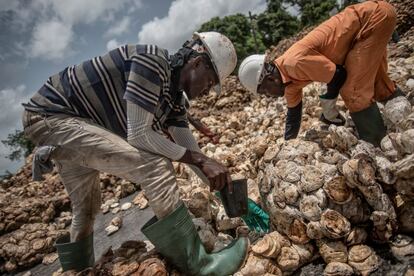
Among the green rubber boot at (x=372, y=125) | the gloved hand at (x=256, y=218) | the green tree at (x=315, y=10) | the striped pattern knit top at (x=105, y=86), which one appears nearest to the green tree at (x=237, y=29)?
the green tree at (x=315, y=10)

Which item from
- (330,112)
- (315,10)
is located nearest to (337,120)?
(330,112)

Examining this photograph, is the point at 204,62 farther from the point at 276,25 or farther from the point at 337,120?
the point at 276,25

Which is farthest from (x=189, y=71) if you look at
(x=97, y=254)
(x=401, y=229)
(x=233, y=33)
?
(x=233, y=33)

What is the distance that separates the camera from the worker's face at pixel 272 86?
111 inches

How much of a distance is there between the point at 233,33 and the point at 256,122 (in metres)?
22.3

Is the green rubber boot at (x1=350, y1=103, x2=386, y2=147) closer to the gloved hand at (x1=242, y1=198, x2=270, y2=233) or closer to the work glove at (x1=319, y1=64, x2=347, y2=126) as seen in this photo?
the work glove at (x1=319, y1=64, x2=347, y2=126)

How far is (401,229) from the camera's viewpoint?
1738 millimetres

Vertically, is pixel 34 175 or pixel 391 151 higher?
pixel 34 175

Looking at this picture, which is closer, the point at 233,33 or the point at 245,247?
the point at 245,247

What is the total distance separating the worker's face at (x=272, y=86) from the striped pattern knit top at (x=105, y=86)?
48.7 inches

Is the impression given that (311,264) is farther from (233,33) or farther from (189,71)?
(233,33)

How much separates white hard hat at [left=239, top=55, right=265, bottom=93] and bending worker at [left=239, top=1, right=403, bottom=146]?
0.9 inches

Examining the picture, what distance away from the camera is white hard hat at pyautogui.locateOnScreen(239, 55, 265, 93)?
286 cm

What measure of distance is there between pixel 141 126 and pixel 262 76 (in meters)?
1.57
